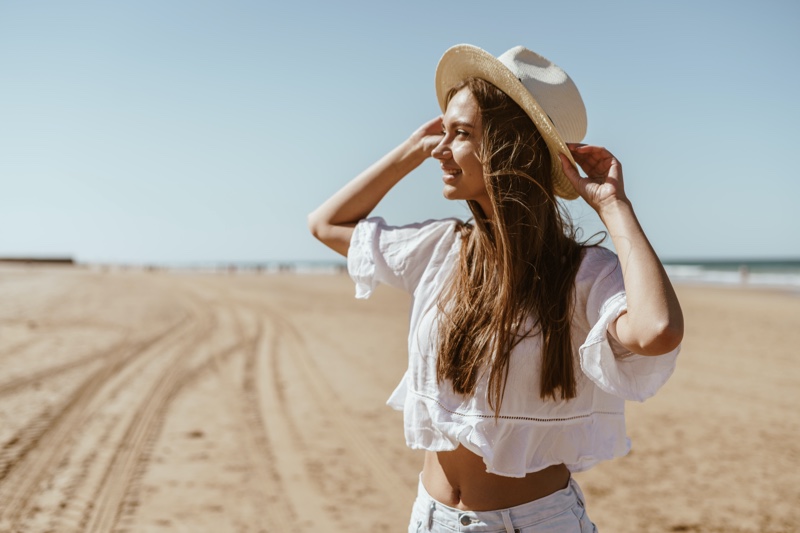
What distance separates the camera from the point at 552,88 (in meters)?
1.72

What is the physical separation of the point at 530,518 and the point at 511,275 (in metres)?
0.63

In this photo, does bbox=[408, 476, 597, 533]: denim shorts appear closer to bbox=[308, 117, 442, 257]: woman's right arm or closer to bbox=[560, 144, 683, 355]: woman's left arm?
bbox=[560, 144, 683, 355]: woman's left arm

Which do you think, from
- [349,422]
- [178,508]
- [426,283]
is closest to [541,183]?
[426,283]

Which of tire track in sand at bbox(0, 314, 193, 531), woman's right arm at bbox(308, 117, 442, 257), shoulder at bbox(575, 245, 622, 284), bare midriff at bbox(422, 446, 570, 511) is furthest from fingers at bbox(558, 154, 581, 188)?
tire track in sand at bbox(0, 314, 193, 531)

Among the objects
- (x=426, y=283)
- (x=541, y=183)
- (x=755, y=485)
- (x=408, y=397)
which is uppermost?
(x=541, y=183)

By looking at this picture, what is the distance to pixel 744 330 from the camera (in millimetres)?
15555

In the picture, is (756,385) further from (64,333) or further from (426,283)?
(64,333)

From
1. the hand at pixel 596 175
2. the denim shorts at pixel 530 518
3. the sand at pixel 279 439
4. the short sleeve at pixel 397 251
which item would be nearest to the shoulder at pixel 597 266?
the hand at pixel 596 175

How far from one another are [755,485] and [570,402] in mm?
5177

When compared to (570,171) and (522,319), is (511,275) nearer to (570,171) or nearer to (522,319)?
(522,319)

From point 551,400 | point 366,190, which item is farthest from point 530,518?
point 366,190

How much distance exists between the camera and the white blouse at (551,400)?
1.53m

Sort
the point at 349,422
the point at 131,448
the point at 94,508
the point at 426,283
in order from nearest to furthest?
the point at 426,283 < the point at 94,508 < the point at 131,448 < the point at 349,422

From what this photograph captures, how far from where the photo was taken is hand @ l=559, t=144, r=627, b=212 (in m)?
1.61
